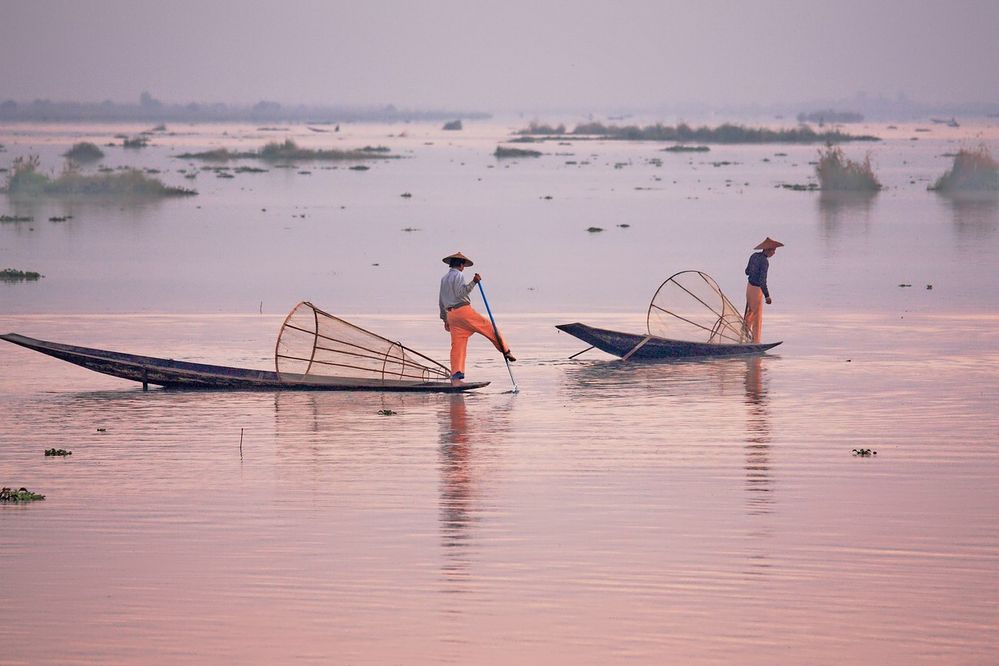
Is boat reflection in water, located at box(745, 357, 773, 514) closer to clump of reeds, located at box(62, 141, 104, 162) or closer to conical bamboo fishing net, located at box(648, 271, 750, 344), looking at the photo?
conical bamboo fishing net, located at box(648, 271, 750, 344)

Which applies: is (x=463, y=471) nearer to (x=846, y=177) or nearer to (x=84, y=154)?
(x=846, y=177)

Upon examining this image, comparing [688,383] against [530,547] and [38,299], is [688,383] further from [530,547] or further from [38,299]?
[38,299]

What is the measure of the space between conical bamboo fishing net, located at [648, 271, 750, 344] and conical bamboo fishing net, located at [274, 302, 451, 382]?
4878 millimetres

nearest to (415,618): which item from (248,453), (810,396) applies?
(248,453)

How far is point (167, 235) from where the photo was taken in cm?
4850

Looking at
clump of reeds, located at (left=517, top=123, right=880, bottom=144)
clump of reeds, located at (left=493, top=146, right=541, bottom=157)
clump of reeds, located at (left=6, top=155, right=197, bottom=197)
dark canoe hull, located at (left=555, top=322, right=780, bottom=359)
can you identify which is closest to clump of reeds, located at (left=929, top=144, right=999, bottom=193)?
clump of reeds, located at (left=6, top=155, right=197, bottom=197)

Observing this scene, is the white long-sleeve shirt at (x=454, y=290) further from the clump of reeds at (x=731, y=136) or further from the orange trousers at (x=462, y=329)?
the clump of reeds at (x=731, y=136)

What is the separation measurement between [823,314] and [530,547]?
59.4 ft

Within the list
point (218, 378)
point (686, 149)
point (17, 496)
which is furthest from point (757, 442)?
point (686, 149)

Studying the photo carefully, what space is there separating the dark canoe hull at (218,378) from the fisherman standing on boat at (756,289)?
566cm

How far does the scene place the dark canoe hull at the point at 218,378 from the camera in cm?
2016

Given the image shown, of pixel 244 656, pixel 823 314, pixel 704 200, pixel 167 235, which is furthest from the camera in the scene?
pixel 704 200

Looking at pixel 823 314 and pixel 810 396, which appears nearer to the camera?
pixel 810 396

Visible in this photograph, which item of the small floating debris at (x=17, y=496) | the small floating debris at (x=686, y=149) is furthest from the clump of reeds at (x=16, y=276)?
the small floating debris at (x=686, y=149)
